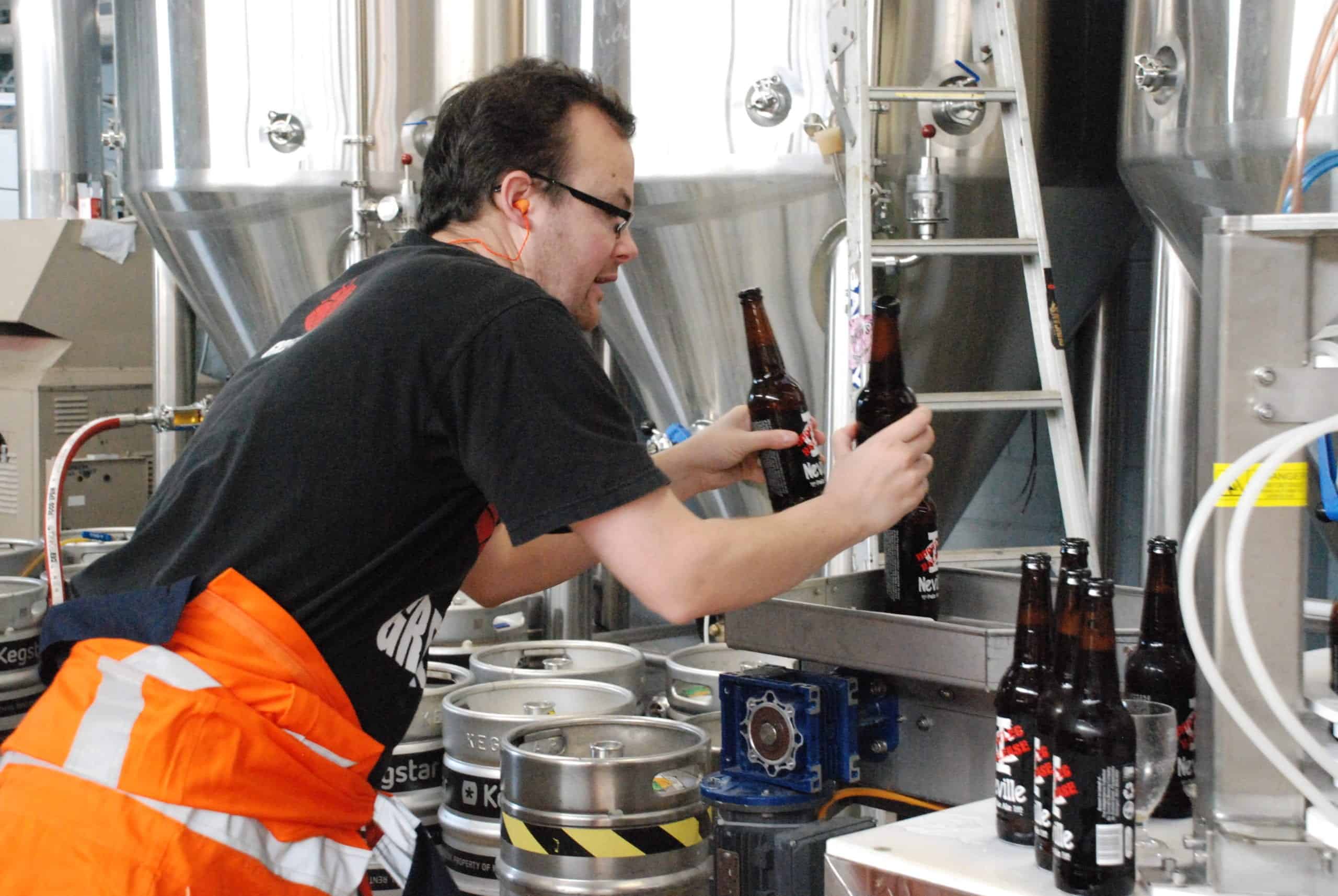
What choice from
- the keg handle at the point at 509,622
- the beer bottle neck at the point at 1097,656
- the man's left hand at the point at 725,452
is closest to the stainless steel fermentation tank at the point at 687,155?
the keg handle at the point at 509,622

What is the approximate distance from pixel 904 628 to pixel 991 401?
38.6 inches

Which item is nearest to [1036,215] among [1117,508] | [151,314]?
[1117,508]

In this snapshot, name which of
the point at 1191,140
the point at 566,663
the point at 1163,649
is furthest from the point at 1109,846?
the point at 1191,140

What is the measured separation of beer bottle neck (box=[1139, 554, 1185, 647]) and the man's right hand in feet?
0.80

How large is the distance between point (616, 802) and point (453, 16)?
8.54ft

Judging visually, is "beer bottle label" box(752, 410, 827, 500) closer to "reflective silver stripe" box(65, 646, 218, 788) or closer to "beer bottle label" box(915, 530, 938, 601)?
"beer bottle label" box(915, 530, 938, 601)

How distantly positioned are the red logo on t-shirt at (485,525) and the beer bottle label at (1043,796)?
0.64m

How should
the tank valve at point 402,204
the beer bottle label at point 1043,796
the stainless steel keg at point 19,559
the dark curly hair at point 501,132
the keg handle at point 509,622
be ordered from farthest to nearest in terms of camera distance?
the tank valve at point 402,204, the stainless steel keg at point 19,559, the keg handle at point 509,622, the dark curly hair at point 501,132, the beer bottle label at point 1043,796

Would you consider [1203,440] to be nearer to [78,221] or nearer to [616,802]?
[616,802]

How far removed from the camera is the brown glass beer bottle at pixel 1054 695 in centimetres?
111

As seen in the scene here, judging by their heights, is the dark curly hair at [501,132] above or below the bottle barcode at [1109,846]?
above

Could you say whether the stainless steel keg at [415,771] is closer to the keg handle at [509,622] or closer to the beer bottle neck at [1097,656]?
the keg handle at [509,622]

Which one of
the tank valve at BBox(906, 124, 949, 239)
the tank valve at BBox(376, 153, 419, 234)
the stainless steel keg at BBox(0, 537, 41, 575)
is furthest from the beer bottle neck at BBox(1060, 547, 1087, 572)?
the stainless steel keg at BBox(0, 537, 41, 575)

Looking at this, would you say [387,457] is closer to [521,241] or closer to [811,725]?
[521,241]
